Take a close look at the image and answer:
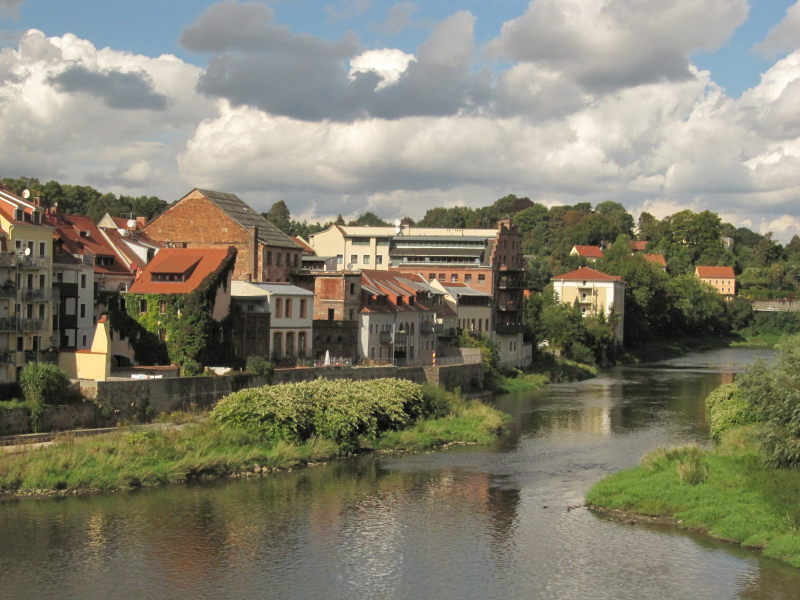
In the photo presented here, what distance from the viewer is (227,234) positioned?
238 feet

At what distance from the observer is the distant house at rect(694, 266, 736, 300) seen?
182625 millimetres

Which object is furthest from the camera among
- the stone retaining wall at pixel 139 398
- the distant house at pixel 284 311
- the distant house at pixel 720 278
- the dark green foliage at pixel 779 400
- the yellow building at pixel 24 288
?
the distant house at pixel 720 278

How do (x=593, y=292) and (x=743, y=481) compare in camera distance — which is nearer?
(x=743, y=481)

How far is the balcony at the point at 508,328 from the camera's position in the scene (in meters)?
91.9

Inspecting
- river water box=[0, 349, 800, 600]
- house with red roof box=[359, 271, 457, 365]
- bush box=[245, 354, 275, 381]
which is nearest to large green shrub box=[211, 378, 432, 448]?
river water box=[0, 349, 800, 600]

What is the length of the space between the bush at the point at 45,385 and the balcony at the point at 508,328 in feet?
160

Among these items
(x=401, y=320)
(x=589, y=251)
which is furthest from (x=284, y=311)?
(x=589, y=251)

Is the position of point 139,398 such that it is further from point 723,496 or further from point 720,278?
point 720,278

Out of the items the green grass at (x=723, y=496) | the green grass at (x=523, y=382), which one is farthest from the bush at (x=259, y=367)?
the green grass at (x=523, y=382)

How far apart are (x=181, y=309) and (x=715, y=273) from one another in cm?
14038

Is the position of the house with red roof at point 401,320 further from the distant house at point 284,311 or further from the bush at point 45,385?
the bush at point 45,385

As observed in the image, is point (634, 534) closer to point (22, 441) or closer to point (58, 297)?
point (22, 441)

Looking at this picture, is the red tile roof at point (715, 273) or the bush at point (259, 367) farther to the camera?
the red tile roof at point (715, 273)

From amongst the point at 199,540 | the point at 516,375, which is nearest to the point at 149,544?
the point at 199,540
